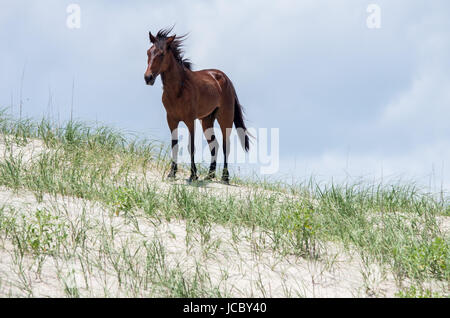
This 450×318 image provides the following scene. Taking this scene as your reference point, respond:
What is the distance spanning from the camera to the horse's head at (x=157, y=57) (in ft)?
22.3

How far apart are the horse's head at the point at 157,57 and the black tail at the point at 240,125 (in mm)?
2277

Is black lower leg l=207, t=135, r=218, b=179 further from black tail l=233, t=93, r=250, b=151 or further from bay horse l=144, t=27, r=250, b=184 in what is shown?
black tail l=233, t=93, r=250, b=151

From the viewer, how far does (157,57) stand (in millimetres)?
6973

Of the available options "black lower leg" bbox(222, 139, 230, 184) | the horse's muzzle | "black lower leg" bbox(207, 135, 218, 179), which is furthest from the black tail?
the horse's muzzle

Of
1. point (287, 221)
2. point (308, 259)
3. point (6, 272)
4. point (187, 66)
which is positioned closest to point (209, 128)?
point (187, 66)

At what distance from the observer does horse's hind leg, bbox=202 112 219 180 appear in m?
8.19

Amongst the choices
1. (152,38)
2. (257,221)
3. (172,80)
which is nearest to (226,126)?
(172,80)

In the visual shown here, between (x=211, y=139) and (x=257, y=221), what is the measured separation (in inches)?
141

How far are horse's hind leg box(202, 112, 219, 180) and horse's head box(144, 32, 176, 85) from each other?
65.3 inches

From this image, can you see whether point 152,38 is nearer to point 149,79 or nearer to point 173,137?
point 149,79

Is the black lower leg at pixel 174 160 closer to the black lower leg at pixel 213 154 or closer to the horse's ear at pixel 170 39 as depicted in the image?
the black lower leg at pixel 213 154
